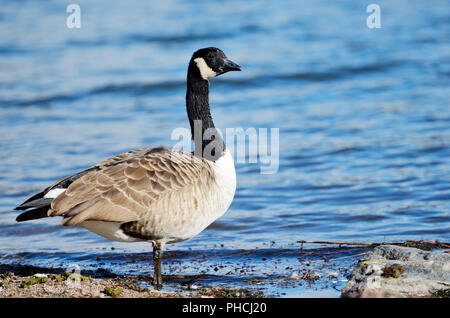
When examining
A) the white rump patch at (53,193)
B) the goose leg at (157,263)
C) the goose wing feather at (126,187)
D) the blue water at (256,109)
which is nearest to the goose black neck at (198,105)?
the goose wing feather at (126,187)

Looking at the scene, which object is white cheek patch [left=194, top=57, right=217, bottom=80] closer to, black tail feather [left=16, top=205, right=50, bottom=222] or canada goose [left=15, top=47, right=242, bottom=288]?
canada goose [left=15, top=47, right=242, bottom=288]

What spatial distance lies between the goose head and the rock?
292 cm

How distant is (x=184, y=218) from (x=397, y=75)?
12.2 metres

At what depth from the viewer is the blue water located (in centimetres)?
934

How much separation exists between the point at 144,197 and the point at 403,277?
2656 millimetres

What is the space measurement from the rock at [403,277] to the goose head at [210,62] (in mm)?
2920

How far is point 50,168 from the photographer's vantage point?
39.5ft

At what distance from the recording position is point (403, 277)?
6.08 m

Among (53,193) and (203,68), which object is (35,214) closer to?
(53,193)

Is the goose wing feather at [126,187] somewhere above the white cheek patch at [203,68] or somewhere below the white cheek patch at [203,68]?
below

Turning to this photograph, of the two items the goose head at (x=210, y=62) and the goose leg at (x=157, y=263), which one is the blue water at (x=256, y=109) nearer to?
the goose leg at (x=157, y=263)

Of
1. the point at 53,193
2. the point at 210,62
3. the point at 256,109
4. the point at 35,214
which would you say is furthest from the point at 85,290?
the point at 256,109

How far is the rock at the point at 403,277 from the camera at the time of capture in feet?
19.2

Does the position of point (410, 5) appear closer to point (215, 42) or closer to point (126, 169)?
point (215, 42)
